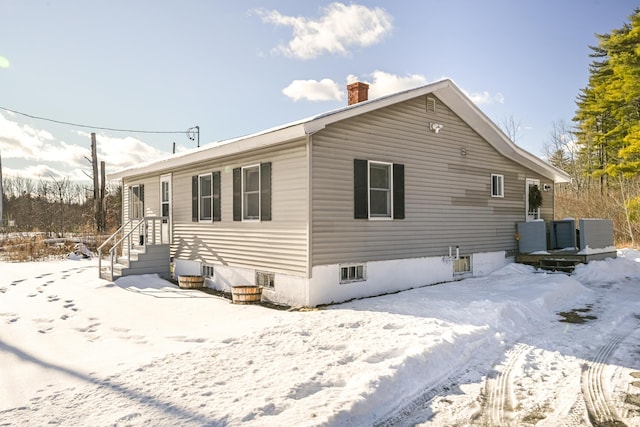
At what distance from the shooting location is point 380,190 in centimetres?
979

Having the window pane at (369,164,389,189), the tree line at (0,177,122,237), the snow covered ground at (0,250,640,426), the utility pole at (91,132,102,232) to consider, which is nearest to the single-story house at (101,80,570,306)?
the window pane at (369,164,389,189)

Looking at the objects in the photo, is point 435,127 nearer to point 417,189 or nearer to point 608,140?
point 417,189

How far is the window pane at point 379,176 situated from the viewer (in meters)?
9.62

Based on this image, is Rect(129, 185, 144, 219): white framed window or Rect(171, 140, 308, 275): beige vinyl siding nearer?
Rect(171, 140, 308, 275): beige vinyl siding

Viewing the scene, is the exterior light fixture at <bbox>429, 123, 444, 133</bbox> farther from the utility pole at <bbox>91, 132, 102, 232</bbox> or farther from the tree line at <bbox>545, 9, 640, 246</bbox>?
the utility pole at <bbox>91, 132, 102, 232</bbox>

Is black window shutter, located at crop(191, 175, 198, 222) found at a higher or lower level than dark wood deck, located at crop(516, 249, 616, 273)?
higher

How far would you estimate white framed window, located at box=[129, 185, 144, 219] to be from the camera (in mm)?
15344

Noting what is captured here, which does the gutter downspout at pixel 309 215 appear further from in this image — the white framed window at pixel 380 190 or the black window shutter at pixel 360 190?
the white framed window at pixel 380 190

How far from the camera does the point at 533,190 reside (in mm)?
14594

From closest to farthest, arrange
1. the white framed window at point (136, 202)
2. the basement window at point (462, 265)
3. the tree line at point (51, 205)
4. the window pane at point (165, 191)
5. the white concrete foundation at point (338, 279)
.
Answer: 1. the white concrete foundation at point (338, 279)
2. the basement window at point (462, 265)
3. the window pane at point (165, 191)
4. the white framed window at point (136, 202)
5. the tree line at point (51, 205)

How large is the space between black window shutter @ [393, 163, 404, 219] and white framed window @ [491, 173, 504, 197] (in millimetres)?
4588

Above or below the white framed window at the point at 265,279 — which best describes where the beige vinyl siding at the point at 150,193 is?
above

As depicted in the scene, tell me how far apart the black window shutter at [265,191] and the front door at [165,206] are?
5149mm

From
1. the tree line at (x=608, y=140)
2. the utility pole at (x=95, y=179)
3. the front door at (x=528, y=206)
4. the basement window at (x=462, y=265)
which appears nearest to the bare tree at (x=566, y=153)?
the tree line at (x=608, y=140)
